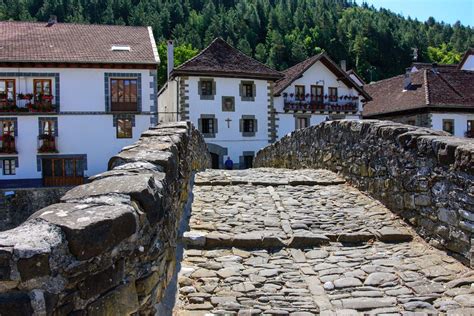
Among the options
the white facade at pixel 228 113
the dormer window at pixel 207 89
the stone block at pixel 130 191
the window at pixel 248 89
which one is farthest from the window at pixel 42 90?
the stone block at pixel 130 191

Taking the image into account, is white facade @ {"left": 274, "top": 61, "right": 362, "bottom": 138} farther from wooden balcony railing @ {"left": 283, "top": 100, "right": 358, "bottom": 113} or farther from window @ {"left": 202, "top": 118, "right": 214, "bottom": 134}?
window @ {"left": 202, "top": 118, "right": 214, "bottom": 134}

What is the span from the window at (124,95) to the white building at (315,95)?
394 inches

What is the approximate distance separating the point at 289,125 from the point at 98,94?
13028 millimetres

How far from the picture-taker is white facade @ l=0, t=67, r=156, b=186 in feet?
88.2

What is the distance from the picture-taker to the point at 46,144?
27.0 metres

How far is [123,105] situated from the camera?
91.8ft

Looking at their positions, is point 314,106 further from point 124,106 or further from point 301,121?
point 124,106

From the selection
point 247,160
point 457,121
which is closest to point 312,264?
point 247,160

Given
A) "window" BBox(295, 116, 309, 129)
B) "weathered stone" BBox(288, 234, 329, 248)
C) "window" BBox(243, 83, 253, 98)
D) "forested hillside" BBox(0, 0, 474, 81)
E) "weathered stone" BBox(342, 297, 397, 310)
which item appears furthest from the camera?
"forested hillside" BBox(0, 0, 474, 81)

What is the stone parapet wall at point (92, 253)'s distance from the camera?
5.61 ft

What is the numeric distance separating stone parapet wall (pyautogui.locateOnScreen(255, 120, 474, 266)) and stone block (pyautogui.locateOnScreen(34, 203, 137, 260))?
11.4 ft

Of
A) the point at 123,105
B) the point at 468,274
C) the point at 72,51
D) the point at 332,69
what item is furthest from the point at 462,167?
the point at 332,69

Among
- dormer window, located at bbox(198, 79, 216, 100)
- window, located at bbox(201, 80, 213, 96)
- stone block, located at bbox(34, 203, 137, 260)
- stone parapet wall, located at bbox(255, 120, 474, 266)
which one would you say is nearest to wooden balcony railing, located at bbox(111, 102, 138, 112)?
dormer window, located at bbox(198, 79, 216, 100)

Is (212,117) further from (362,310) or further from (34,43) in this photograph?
(362,310)
